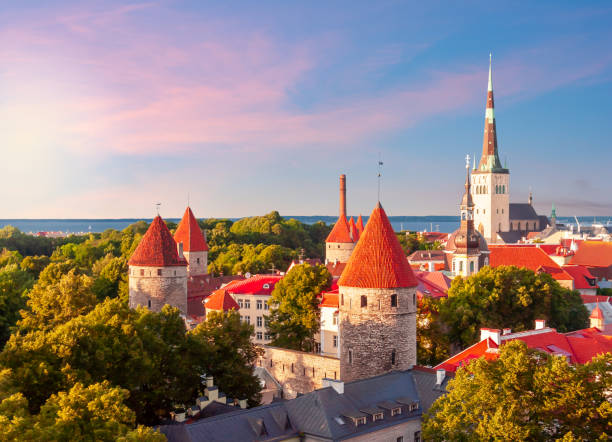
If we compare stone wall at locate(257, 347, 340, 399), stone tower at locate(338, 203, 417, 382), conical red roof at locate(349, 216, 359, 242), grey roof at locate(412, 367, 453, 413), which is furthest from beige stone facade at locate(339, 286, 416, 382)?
conical red roof at locate(349, 216, 359, 242)

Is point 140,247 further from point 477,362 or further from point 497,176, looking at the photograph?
point 497,176

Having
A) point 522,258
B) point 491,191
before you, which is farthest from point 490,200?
point 522,258

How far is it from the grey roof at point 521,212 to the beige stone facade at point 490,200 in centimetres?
816

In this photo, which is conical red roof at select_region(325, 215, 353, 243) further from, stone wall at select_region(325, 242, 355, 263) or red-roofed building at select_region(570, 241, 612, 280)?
red-roofed building at select_region(570, 241, 612, 280)

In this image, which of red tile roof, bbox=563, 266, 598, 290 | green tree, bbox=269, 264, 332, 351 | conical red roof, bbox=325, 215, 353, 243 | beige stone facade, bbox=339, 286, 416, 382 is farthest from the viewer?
conical red roof, bbox=325, 215, 353, 243

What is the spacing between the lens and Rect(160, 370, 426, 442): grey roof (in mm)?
22234

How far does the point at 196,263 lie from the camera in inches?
2373

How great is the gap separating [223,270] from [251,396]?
54766 millimetres

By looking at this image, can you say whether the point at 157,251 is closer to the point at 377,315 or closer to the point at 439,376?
the point at 377,315

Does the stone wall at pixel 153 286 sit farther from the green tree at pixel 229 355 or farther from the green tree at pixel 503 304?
the green tree at pixel 503 304

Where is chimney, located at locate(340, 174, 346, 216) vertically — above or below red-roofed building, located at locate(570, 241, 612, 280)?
above

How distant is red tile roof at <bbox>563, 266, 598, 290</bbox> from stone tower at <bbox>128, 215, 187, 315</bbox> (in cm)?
3998

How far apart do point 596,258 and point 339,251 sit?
3251cm

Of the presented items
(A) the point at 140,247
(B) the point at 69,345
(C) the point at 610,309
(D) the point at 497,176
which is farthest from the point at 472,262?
(D) the point at 497,176
